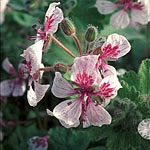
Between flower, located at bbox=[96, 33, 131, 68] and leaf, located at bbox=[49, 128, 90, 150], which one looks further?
leaf, located at bbox=[49, 128, 90, 150]

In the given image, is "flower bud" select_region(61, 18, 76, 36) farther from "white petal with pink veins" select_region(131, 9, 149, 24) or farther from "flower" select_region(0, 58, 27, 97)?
"flower" select_region(0, 58, 27, 97)

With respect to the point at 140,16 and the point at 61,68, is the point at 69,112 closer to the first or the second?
the point at 61,68

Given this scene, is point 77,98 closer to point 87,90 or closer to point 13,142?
point 87,90

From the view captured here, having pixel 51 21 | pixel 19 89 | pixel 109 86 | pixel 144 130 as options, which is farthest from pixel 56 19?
pixel 19 89

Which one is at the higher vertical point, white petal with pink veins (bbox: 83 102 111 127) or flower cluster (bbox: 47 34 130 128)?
flower cluster (bbox: 47 34 130 128)

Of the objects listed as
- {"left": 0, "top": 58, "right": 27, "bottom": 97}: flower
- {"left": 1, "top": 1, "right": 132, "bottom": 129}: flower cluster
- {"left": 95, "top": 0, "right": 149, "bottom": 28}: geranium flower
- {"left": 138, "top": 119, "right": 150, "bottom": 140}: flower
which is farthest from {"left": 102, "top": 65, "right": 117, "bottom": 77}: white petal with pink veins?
{"left": 0, "top": 58, "right": 27, "bottom": 97}: flower

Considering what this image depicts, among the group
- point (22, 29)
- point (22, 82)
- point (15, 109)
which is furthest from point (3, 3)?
point (22, 29)

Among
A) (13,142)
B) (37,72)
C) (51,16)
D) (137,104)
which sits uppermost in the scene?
(51,16)
